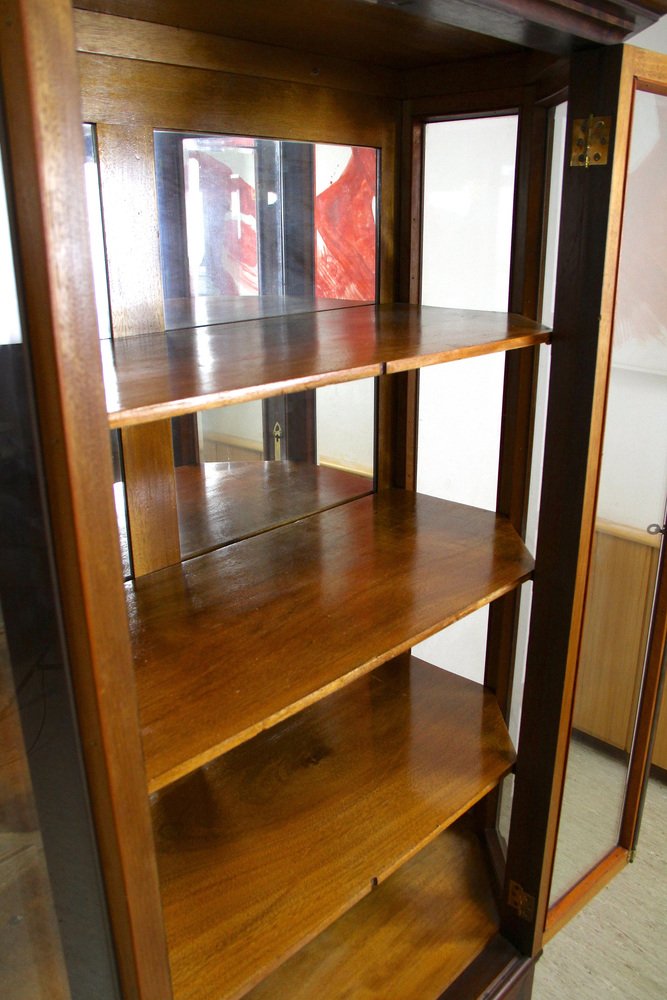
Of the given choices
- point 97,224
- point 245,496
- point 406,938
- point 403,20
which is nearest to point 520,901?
point 406,938

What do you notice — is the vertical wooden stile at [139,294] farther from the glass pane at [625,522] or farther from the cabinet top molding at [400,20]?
the glass pane at [625,522]

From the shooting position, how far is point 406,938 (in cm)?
159

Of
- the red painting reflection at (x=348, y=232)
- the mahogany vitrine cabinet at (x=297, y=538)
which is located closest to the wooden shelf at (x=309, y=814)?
the mahogany vitrine cabinet at (x=297, y=538)

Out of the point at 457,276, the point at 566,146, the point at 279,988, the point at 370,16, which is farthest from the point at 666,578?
the point at 370,16

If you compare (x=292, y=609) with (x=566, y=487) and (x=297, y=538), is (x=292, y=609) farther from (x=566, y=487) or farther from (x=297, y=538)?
(x=566, y=487)

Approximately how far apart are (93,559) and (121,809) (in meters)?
0.28

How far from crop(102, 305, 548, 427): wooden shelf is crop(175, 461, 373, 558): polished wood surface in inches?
9.8

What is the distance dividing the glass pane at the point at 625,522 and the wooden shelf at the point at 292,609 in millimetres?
246

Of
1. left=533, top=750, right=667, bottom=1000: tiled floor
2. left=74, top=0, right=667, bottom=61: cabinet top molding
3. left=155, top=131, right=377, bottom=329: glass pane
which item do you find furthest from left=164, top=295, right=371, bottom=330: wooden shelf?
left=533, top=750, right=667, bottom=1000: tiled floor

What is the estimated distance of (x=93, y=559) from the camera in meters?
0.77

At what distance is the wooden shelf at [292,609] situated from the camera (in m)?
1.01

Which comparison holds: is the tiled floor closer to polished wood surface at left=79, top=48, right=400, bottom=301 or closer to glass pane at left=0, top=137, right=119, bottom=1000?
glass pane at left=0, top=137, right=119, bottom=1000

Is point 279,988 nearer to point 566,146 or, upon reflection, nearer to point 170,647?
point 170,647

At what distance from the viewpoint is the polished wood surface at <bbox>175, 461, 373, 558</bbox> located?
1365 mm
